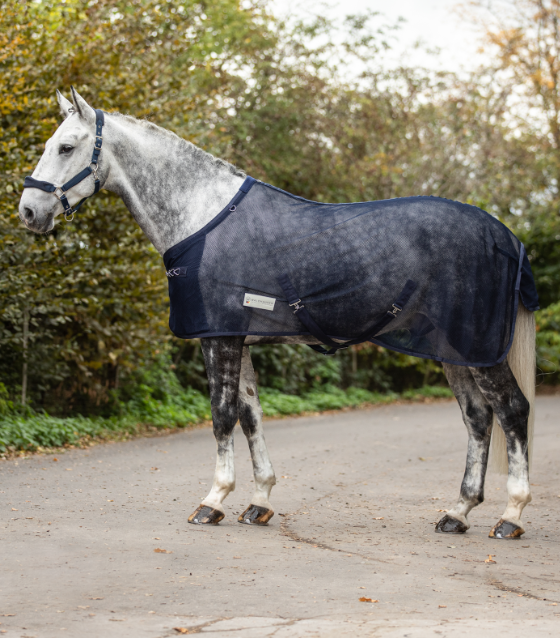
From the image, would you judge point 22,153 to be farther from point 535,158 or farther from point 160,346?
point 535,158

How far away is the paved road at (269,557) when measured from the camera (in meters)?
3.27

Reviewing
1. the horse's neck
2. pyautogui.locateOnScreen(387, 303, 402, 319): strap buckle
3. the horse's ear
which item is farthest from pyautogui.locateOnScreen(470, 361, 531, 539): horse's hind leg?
the horse's ear

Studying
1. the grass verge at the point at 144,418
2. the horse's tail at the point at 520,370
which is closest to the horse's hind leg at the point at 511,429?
the horse's tail at the point at 520,370

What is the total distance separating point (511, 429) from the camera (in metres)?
5.09

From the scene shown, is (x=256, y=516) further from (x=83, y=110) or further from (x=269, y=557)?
(x=83, y=110)

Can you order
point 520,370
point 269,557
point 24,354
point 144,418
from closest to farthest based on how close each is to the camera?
point 269,557
point 520,370
point 24,354
point 144,418

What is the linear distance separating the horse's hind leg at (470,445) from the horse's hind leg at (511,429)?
0.71ft

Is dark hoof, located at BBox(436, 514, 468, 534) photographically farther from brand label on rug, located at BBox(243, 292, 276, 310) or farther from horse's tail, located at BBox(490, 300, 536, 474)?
brand label on rug, located at BBox(243, 292, 276, 310)

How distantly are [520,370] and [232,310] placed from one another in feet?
6.55

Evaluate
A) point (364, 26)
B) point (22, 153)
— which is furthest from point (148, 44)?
point (364, 26)

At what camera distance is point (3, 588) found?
358cm

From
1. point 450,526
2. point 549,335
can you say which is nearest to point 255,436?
point 450,526

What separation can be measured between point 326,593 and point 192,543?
113 centimetres

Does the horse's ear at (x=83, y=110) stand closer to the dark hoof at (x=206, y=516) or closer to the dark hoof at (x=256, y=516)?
the dark hoof at (x=206, y=516)
